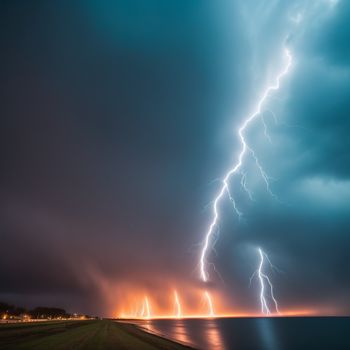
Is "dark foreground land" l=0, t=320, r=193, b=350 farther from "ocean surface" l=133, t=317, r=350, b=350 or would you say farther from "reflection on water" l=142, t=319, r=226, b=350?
"ocean surface" l=133, t=317, r=350, b=350

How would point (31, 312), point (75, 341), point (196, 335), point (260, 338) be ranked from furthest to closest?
point (31, 312)
point (196, 335)
point (260, 338)
point (75, 341)

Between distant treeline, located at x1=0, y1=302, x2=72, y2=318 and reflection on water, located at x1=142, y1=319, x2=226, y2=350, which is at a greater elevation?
distant treeline, located at x1=0, y1=302, x2=72, y2=318

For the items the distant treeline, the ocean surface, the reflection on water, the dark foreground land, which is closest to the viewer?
the dark foreground land

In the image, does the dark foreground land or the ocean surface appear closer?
the dark foreground land

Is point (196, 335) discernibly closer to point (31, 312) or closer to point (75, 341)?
point (75, 341)

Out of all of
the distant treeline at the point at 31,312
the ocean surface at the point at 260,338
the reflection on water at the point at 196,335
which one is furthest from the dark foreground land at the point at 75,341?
the distant treeline at the point at 31,312

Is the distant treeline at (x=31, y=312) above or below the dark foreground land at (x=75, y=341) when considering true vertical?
above

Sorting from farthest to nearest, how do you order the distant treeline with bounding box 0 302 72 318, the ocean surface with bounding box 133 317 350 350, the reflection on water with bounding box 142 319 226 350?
1. the distant treeline with bounding box 0 302 72 318
2. the reflection on water with bounding box 142 319 226 350
3. the ocean surface with bounding box 133 317 350 350

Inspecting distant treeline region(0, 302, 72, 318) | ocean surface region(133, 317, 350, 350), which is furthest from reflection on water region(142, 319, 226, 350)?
distant treeline region(0, 302, 72, 318)

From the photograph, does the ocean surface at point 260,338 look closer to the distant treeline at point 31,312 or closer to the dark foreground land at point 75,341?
the dark foreground land at point 75,341

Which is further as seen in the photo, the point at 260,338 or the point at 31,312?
the point at 31,312

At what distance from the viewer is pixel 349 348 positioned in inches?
1435

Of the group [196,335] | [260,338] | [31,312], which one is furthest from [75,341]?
[31,312]

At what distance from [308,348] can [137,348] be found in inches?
886
